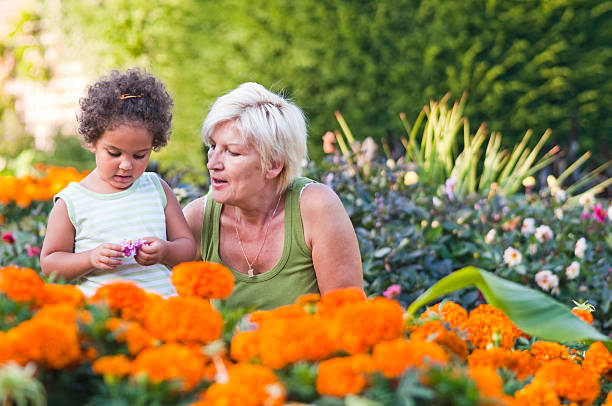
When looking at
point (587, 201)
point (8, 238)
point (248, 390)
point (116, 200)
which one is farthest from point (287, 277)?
point (587, 201)

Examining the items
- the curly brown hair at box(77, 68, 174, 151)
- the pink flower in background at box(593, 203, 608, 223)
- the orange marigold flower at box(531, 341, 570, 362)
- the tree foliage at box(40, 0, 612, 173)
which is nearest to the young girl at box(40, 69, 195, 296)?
the curly brown hair at box(77, 68, 174, 151)

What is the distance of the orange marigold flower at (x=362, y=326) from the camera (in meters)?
1.11

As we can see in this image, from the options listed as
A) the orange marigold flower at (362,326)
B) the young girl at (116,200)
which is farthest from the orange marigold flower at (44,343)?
the young girl at (116,200)

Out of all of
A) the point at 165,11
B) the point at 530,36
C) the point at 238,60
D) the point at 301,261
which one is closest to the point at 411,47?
the point at 530,36

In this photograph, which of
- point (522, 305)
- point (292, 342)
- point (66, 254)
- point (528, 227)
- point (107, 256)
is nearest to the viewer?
point (292, 342)

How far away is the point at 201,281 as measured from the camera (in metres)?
1.33

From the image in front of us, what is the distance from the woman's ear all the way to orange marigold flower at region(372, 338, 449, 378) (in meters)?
1.44

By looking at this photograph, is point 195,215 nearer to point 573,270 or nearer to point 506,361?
point 506,361

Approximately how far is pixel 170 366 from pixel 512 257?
2488 mm

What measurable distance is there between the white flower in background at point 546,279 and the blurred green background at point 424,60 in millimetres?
3092

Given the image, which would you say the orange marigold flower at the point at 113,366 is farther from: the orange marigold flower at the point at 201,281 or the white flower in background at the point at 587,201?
the white flower in background at the point at 587,201

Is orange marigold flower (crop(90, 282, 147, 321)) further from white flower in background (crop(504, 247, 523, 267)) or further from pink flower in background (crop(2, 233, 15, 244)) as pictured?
pink flower in background (crop(2, 233, 15, 244))

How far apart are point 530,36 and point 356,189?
11.8 feet

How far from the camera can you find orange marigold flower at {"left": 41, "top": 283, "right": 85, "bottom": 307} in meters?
1.25
